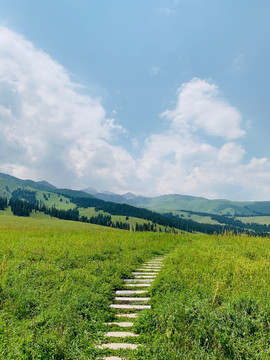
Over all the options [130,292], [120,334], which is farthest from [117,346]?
[130,292]

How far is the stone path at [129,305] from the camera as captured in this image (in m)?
5.23

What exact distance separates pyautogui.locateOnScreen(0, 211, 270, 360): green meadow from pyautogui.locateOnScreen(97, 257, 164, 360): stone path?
28 centimetres

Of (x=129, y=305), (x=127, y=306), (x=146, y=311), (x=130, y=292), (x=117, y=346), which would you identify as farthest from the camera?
(x=130, y=292)

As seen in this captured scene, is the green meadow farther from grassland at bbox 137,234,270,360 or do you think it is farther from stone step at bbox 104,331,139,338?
stone step at bbox 104,331,139,338

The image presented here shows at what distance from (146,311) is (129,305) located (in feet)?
4.79

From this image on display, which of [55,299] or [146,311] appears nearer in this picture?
[146,311]

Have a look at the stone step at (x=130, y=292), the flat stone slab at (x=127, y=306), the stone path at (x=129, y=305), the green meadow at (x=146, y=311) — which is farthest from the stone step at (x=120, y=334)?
the stone step at (x=130, y=292)

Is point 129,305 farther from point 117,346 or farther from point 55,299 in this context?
point 55,299

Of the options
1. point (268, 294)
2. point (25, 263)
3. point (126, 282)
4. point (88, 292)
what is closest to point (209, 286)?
point (268, 294)

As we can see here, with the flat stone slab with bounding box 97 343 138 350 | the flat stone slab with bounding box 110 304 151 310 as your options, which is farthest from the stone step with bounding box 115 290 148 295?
the flat stone slab with bounding box 97 343 138 350

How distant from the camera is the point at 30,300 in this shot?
6996 millimetres

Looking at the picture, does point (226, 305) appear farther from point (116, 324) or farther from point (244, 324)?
point (116, 324)

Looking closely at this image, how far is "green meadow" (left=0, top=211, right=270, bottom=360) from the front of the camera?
459 cm

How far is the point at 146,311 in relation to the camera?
6.24 metres
